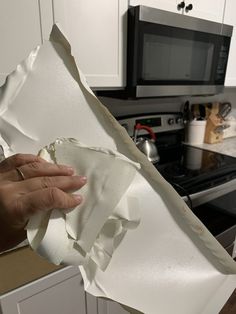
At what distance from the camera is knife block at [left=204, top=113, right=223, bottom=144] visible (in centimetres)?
194

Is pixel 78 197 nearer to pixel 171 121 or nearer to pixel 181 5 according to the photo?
pixel 181 5

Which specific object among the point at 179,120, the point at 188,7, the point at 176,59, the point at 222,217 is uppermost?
the point at 188,7

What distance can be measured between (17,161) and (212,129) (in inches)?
70.2

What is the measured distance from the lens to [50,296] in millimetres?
1026

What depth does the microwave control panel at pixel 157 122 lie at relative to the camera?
166 centimetres

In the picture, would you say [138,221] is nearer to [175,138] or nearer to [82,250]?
[82,250]

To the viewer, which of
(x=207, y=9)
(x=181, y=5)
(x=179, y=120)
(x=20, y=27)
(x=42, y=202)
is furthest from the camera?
(x=179, y=120)

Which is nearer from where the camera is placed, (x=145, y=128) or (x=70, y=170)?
(x=70, y=170)

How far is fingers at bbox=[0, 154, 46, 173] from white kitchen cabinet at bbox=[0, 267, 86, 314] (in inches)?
27.9

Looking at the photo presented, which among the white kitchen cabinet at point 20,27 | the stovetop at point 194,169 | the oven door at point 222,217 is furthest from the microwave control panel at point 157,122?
the white kitchen cabinet at point 20,27

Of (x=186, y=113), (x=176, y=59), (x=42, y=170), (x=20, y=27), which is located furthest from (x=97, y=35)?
(x=186, y=113)

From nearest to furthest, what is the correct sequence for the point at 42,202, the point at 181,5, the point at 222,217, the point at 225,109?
the point at 42,202, the point at 181,5, the point at 222,217, the point at 225,109

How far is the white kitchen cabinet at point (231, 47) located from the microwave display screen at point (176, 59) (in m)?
0.25

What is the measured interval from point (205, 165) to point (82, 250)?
1.24 metres
